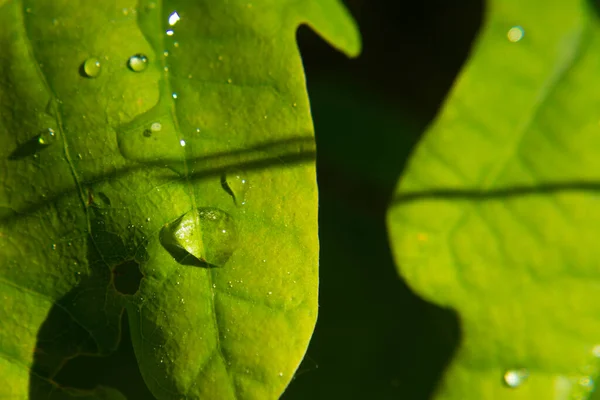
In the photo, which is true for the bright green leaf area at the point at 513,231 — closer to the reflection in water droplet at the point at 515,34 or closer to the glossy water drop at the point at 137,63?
the reflection in water droplet at the point at 515,34

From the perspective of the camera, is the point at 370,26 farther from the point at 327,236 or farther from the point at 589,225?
the point at 589,225

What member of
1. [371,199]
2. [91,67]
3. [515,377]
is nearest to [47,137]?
[91,67]

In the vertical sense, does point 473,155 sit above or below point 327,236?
above

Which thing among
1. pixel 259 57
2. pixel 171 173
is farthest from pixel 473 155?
pixel 171 173

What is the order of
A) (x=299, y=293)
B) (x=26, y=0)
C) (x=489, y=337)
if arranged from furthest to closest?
1. (x=489, y=337)
2. (x=26, y=0)
3. (x=299, y=293)

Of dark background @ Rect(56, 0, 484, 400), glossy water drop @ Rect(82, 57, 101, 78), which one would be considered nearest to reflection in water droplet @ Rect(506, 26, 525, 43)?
dark background @ Rect(56, 0, 484, 400)

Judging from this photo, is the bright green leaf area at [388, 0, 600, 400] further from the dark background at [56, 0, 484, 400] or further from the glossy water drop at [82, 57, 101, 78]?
the glossy water drop at [82, 57, 101, 78]
